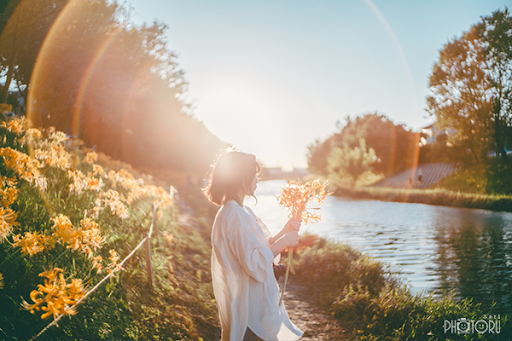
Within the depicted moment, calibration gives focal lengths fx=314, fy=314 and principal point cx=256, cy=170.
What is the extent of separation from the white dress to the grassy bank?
2.89 m

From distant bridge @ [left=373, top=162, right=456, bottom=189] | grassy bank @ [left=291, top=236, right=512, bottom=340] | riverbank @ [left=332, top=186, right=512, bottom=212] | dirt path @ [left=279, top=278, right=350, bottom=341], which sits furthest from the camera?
distant bridge @ [left=373, top=162, right=456, bottom=189]

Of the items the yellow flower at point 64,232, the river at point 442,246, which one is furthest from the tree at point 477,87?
the yellow flower at point 64,232

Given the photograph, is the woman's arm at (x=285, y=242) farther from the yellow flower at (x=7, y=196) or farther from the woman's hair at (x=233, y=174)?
the yellow flower at (x=7, y=196)

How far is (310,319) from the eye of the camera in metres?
5.59

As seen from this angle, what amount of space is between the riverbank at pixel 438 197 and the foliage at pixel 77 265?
327 inches

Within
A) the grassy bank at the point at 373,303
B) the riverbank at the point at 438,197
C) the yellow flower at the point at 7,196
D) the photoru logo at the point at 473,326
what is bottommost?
the grassy bank at the point at 373,303

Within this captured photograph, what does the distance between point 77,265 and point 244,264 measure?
2.12 metres

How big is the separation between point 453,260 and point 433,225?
6408 millimetres

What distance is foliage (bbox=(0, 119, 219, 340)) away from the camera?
2377mm

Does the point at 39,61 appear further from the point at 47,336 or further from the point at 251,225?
the point at 251,225

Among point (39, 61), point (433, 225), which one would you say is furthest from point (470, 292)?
point (39, 61)

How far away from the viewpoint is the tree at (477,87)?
22.5 m

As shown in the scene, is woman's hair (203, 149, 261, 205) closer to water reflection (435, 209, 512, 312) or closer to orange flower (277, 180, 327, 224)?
orange flower (277, 180, 327, 224)

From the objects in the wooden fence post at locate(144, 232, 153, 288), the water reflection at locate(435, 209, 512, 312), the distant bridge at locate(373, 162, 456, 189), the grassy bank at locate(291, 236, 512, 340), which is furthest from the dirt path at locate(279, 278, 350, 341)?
the distant bridge at locate(373, 162, 456, 189)
